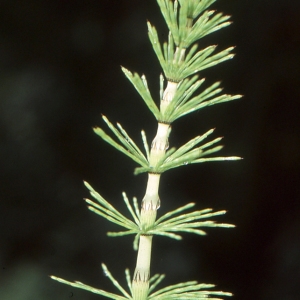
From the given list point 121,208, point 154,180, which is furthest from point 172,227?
point 121,208

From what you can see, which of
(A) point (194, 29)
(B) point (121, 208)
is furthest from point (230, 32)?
(A) point (194, 29)

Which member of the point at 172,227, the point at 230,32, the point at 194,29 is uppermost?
the point at 230,32

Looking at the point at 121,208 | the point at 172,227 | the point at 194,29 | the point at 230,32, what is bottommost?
the point at 172,227

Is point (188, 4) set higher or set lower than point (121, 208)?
lower

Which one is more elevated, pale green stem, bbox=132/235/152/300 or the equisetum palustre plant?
the equisetum palustre plant

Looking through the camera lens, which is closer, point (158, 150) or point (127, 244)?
point (158, 150)

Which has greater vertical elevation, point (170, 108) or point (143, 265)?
point (170, 108)

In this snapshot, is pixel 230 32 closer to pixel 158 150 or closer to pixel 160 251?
pixel 160 251

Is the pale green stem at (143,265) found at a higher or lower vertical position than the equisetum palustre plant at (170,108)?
lower

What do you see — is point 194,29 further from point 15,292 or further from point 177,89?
point 15,292
